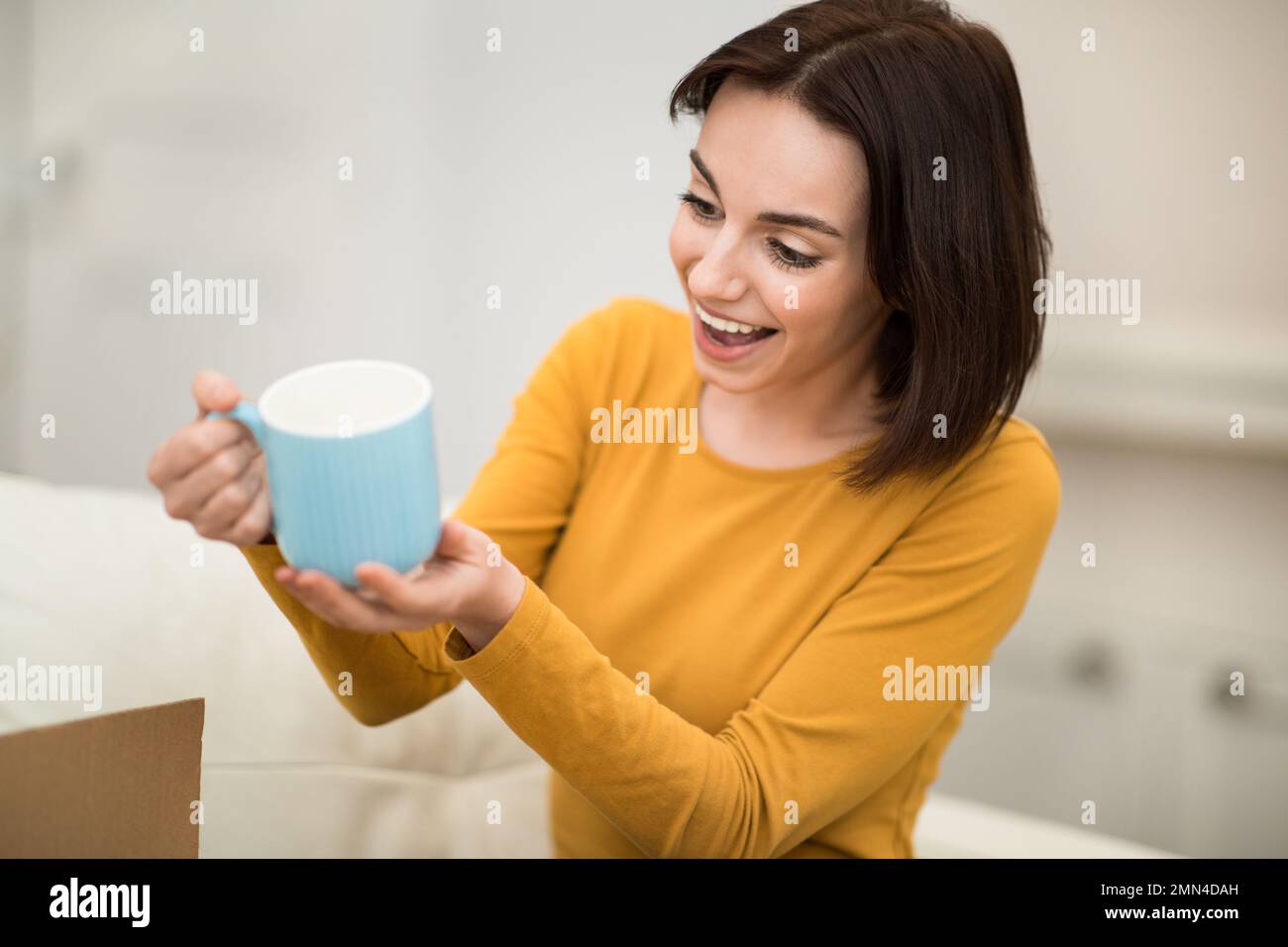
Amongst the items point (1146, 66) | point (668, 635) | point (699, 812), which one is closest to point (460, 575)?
point (699, 812)

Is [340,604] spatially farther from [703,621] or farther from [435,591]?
[703,621]

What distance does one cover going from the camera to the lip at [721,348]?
1011 mm

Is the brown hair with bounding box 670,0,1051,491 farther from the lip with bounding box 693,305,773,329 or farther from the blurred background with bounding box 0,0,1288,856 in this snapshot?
the blurred background with bounding box 0,0,1288,856

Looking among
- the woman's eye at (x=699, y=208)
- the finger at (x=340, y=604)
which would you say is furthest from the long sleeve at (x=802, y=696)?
the woman's eye at (x=699, y=208)

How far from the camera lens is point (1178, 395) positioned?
1.57m

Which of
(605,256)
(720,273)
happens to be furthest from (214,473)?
(605,256)

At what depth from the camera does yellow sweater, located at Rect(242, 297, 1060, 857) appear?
0.84 metres

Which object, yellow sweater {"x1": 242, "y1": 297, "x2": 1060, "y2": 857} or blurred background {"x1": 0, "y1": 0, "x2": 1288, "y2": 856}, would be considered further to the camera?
blurred background {"x1": 0, "y1": 0, "x2": 1288, "y2": 856}

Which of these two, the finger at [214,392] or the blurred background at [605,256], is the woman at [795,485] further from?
the blurred background at [605,256]

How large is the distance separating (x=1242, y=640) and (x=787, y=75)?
1.11 m

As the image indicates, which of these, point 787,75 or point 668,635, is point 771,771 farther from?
point 787,75

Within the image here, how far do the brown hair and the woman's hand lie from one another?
17.1 inches

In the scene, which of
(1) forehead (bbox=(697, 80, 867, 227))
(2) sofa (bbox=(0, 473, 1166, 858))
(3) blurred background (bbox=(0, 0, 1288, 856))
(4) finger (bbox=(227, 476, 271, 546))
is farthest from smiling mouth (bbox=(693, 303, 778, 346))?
(3) blurred background (bbox=(0, 0, 1288, 856))

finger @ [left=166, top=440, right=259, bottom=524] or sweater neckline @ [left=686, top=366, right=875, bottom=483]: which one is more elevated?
finger @ [left=166, top=440, right=259, bottom=524]
